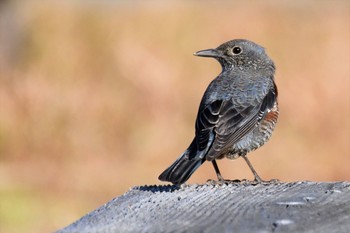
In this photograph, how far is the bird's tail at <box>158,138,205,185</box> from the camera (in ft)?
22.9

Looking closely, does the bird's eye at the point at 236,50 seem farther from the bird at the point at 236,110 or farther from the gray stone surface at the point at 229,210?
the gray stone surface at the point at 229,210

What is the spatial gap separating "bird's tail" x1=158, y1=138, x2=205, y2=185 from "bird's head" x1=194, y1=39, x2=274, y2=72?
1776 millimetres

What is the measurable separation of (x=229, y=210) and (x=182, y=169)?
7.51 ft

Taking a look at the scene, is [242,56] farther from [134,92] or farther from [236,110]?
[134,92]

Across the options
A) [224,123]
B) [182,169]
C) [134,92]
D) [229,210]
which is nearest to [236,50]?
[224,123]

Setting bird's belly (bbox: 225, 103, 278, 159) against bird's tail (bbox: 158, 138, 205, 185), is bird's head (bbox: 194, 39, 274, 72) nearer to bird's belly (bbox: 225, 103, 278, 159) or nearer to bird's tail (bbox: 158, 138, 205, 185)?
bird's belly (bbox: 225, 103, 278, 159)

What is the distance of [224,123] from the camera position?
331 inches

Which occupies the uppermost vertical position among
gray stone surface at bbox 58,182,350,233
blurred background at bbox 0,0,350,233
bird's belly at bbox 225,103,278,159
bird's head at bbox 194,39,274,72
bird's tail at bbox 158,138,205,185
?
blurred background at bbox 0,0,350,233

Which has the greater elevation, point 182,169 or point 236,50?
point 236,50

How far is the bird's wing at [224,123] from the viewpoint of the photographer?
813 cm

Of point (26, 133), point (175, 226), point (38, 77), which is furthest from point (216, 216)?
point (38, 77)

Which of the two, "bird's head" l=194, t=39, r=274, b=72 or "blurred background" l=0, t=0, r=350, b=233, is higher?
"blurred background" l=0, t=0, r=350, b=233

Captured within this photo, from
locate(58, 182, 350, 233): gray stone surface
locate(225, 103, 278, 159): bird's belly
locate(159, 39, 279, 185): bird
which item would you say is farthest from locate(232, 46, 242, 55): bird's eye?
locate(58, 182, 350, 233): gray stone surface

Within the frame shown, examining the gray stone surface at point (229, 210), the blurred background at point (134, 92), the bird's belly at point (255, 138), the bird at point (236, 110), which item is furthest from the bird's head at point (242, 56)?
the blurred background at point (134, 92)
